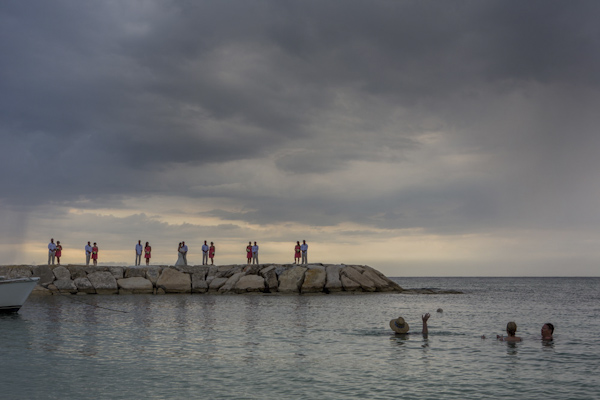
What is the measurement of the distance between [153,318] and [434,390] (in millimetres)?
17885

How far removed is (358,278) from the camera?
4788cm

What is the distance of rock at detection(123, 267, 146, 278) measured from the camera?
44.8m

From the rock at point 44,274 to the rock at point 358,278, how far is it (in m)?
24.3

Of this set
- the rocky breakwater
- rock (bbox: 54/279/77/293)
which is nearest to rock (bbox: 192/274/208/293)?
the rocky breakwater

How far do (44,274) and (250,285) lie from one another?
54.7 ft

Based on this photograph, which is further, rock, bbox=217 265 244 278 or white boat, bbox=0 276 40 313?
rock, bbox=217 265 244 278

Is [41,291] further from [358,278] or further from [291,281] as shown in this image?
[358,278]

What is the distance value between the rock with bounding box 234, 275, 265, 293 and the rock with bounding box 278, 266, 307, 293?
1626 mm

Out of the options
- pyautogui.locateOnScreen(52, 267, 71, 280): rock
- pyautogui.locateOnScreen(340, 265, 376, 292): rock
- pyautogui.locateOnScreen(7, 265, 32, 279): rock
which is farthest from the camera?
pyautogui.locateOnScreen(340, 265, 376, 292): rock

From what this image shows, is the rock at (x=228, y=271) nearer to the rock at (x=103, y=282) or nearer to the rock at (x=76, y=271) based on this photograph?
the rock at (x=103, y=282)

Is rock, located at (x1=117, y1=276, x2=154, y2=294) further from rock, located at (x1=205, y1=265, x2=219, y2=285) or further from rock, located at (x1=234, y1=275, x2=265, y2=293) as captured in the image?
rock, located at (x1=234, y1=275, x2=265, y2=293)

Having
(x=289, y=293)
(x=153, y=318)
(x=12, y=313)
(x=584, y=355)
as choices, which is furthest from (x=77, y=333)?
(x=289, y=293)

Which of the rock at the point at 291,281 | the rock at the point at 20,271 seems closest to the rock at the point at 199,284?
the rock at the point at 291,281

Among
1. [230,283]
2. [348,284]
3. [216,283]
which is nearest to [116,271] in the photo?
[216,283]
